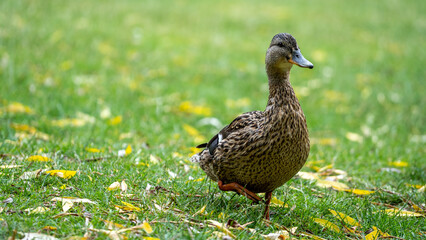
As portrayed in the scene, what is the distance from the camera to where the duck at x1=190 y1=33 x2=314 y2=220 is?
11.3 ft

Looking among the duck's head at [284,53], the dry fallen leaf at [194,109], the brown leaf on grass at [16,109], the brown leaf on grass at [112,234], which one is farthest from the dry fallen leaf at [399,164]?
the brown leaf on grass at [16,109]

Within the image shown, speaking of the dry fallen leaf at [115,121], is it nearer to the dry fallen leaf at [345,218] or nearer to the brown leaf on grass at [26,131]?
the brown leaf on grass at [26,131]

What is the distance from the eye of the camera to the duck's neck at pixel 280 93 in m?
3.56

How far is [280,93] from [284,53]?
0.29 m

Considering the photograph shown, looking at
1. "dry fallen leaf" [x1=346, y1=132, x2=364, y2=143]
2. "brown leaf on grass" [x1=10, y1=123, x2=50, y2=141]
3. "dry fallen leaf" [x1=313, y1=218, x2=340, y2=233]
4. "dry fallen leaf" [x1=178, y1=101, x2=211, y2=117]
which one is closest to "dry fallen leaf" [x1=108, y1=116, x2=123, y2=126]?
"brown leaf on grass" [x1=10, y1=123, x2=50, y2=141]

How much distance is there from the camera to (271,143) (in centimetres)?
342

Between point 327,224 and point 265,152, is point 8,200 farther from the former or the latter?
point 327,224

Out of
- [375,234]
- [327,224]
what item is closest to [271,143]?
[327,224]

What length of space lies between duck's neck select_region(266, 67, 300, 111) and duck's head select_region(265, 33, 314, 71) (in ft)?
0.15

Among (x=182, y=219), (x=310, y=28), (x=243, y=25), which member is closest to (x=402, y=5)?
(x=310, y=28)

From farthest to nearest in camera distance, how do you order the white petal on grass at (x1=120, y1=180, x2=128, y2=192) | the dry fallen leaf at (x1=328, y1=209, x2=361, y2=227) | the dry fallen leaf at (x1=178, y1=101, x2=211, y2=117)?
the dry fallen leaf at (x1=178, y1=101, x2=211, y2=117) < the white petal on grass at (x1=120, y1=180, x2=128, y2=192) < the dry fallen leaf at (x1=328, y1=209, x2=361, y2=227)

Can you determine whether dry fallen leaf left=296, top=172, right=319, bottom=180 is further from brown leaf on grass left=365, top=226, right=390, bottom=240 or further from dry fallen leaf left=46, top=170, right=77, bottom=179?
dry fallen leaf left=46, top=170, right=77, bottom=179

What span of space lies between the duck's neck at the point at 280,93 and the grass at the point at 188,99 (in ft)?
2.70

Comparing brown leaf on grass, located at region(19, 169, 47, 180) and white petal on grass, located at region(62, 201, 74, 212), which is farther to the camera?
brown leaf on grass, located at region(19, 169, 47, 180)
